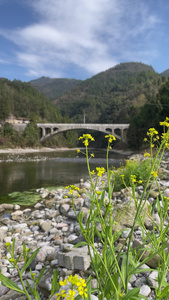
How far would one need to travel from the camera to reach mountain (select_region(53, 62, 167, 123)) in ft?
231

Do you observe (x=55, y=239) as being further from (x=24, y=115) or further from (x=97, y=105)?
(x=97, y=105)

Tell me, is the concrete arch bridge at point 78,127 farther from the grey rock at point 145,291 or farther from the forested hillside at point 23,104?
the grey rock at point 145,291

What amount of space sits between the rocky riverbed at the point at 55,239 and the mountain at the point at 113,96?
4251 cm

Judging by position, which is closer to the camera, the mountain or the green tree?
the green tree

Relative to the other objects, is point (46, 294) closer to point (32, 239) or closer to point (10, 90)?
point (32, 239)

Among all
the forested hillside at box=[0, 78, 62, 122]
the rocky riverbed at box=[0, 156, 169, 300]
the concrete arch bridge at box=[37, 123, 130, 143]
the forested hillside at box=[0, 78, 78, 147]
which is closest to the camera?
the rocky riverbed at box=[0, 156, 169, 300]

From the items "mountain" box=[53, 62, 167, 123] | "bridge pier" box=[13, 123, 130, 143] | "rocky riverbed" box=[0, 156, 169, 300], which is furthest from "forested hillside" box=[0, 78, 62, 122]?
"rocky riverbed" box=[0, 156, 169, 300]

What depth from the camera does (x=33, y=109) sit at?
79625 millimetres

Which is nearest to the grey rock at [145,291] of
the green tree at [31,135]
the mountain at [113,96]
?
the mountain at [113,96]

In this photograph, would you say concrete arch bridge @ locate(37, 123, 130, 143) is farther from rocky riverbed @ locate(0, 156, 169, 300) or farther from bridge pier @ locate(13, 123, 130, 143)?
rocky riverbed @ locate(0, 156, 169, 300)

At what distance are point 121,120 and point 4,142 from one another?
37.9 m

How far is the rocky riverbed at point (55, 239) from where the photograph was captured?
227cm

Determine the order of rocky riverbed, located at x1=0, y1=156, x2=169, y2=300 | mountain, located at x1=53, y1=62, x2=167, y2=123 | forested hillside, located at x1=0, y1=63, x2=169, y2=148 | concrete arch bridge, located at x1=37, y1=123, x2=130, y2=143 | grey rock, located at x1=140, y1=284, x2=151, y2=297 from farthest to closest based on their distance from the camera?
mountain, located at x1=53, y1=62, x2=167, y2=123, concrete arch bridge, located at x1=37, y1=123, x2=130, y2=143, forested hillside, located at x1=0, y1=63, x2=169, y2=148, rocky riverbed, located at x1=0, y1=156, x2=169, y2=300, grey rock, located at x1=140, y1=284, x2=151, y2=297

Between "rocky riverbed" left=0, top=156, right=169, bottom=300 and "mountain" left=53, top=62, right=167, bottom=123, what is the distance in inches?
1674
